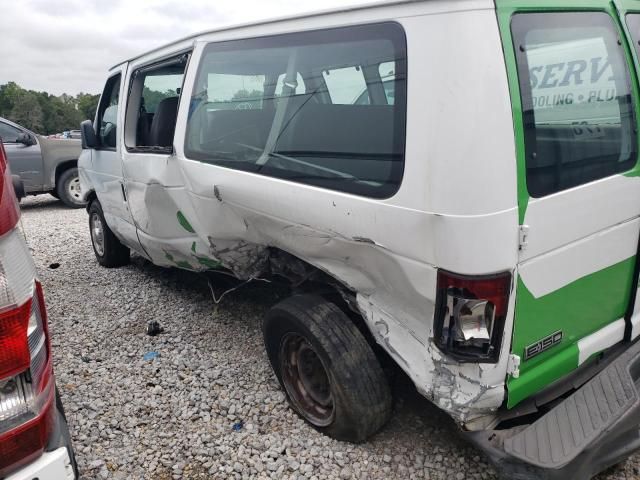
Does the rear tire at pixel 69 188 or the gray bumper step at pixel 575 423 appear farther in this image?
the rear tire at pixel 69 188

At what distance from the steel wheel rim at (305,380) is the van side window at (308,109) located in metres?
0.90

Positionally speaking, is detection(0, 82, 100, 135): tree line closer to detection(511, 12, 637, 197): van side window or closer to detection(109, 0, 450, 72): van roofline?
detection(109, 0, 450, 72): van roofline

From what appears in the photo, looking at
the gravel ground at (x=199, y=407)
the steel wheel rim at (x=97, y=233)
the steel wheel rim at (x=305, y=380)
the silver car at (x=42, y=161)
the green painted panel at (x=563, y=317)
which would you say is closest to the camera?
the green painted panel at (x=563, y=317)

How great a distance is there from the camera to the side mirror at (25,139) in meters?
8.67

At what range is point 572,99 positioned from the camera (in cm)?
192

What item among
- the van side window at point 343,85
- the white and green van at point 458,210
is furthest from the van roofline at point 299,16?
the van side window at point 343,85

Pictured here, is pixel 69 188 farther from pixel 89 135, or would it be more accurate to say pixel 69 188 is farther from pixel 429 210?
pixel 429 210

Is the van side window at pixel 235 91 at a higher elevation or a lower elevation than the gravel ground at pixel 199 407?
higher

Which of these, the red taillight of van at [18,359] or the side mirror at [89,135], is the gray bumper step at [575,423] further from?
the side mirror at [89,135]

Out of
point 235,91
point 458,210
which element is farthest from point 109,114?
point 458,210

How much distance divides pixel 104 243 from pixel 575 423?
4.61 meters

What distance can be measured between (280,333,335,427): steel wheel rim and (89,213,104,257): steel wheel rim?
3.28 meters

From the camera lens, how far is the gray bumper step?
1740 mm

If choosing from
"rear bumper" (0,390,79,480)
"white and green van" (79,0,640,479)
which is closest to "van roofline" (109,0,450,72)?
"white and green van" (79,0,640,479)
